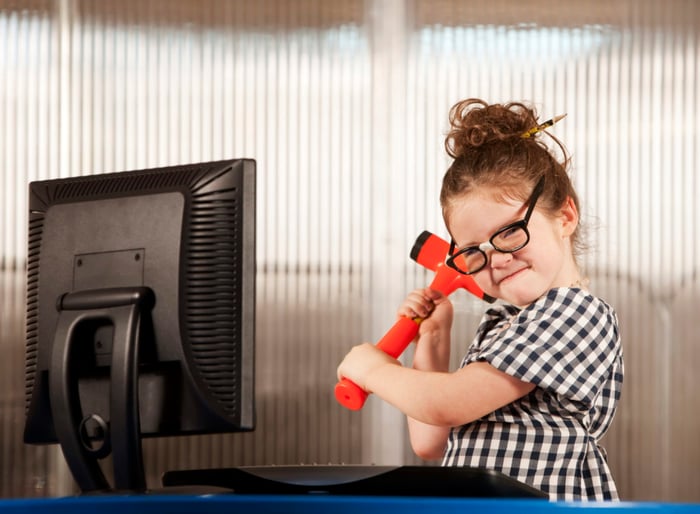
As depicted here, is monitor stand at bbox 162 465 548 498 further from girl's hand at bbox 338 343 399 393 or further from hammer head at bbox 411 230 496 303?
hammer head at bbox 411 230 496 303

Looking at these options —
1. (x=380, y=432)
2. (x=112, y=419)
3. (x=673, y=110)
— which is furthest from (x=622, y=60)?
(x=112, y=419)

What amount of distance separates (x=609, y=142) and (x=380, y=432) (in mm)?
1025

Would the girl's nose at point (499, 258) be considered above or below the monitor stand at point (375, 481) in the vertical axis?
above

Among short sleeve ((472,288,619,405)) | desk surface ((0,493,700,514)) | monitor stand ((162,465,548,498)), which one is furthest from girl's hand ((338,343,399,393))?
desk surface ((0,493,700,514))

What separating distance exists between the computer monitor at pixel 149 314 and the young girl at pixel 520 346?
0.25 m

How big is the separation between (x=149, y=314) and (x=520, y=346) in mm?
444

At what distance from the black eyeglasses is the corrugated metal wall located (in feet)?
4.49

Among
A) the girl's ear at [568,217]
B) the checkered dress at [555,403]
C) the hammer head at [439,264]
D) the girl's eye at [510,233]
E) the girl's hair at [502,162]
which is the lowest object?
the checkered dress at [555,403]

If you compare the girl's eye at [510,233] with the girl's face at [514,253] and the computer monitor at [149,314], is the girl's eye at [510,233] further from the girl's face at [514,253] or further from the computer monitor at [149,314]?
the computer monitor at [149,314]

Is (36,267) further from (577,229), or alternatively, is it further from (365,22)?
(365,22)

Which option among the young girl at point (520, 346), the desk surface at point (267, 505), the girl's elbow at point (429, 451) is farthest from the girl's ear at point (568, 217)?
the desk surface at point (267, 505)

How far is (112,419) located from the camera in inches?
42.1

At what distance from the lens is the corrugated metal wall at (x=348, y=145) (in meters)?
2.68

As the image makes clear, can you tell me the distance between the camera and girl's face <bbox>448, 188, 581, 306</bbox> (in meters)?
1.27
